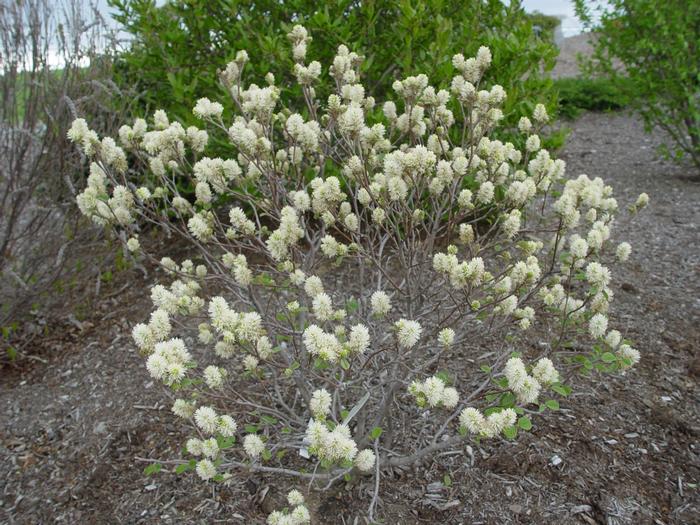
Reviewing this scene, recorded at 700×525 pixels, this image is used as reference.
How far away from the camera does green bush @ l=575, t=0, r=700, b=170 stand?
543cm

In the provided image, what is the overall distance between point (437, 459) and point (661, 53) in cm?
534

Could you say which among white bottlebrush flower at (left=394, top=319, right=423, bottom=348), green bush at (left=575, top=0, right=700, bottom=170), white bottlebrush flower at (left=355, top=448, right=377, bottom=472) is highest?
green bush at (left=575, top=0, right=700, bottom=170)

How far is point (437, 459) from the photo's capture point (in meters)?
2.37

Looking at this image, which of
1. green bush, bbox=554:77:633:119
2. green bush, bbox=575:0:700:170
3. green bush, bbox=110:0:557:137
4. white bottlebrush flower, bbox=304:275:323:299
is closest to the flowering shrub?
white bottlebrush flower, bbox=304:275:323:299

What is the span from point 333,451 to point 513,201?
1.13 metres

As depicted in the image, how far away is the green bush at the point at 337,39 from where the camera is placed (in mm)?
3512

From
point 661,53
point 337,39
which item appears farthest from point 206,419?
point 661,53

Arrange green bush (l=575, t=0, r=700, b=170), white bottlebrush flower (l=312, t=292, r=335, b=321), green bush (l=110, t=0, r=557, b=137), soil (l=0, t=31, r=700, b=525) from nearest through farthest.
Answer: white bottlebrush flower (l=312, t=292, r=335, b=321) < soil (l=0, t=31, r=700, b=525) < green bush (l=110, t=0, r=557, b=137) < green bush (l=575, t=0, r=700, b=170)

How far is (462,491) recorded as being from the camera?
87.3 inches

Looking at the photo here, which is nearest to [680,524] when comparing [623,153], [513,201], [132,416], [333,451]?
[513,201]

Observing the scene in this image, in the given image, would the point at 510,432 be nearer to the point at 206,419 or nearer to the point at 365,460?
the point at 365,460

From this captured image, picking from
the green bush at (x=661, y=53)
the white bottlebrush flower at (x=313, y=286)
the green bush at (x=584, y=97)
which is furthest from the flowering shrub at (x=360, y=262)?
the green bush at (x=584, y=97)

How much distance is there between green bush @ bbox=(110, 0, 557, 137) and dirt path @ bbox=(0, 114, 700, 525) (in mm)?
1659

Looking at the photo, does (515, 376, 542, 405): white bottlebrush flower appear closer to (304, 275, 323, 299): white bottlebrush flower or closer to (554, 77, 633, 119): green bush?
(304, 275, 323, 299): white bottlebrush flower
